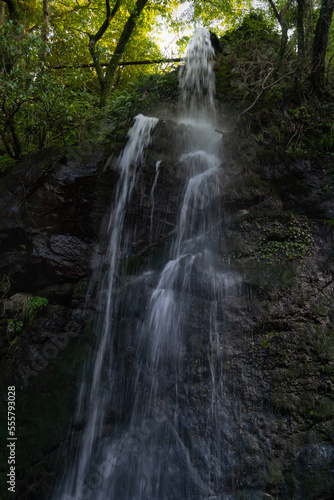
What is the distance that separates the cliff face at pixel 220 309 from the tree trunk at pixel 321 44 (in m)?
2.26

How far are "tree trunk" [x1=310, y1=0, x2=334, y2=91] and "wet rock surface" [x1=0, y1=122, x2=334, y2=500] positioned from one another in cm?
247

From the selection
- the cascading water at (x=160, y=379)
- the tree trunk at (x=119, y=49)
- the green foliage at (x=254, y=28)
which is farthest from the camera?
the tree trunk at (x=119, y=49)

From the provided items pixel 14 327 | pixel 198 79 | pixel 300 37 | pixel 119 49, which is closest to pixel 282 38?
pixel 300 37

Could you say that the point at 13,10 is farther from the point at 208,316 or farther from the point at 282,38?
the point at 208,316

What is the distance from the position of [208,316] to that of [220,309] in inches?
7.3

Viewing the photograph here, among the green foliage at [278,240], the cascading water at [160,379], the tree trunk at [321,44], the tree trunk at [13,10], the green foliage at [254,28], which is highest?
the green foliage at [254,28]

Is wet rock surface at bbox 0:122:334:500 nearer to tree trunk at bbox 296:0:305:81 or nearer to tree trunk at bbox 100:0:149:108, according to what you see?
tree trunk at bbox 296:0:305:81

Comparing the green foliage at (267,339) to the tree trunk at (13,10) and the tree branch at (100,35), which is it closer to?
the tree branch at (100,35)

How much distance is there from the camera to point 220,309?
3863 millimetres

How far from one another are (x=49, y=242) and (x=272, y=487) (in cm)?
506

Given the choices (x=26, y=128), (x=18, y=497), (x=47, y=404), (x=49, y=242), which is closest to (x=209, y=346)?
(x=47, y=404)

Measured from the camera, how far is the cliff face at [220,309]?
3.01 meters

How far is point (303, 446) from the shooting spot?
2887mm

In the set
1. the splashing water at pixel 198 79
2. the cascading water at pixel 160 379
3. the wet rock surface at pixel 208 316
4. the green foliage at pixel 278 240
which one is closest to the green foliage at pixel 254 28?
the splashing water at pixel 198 79
